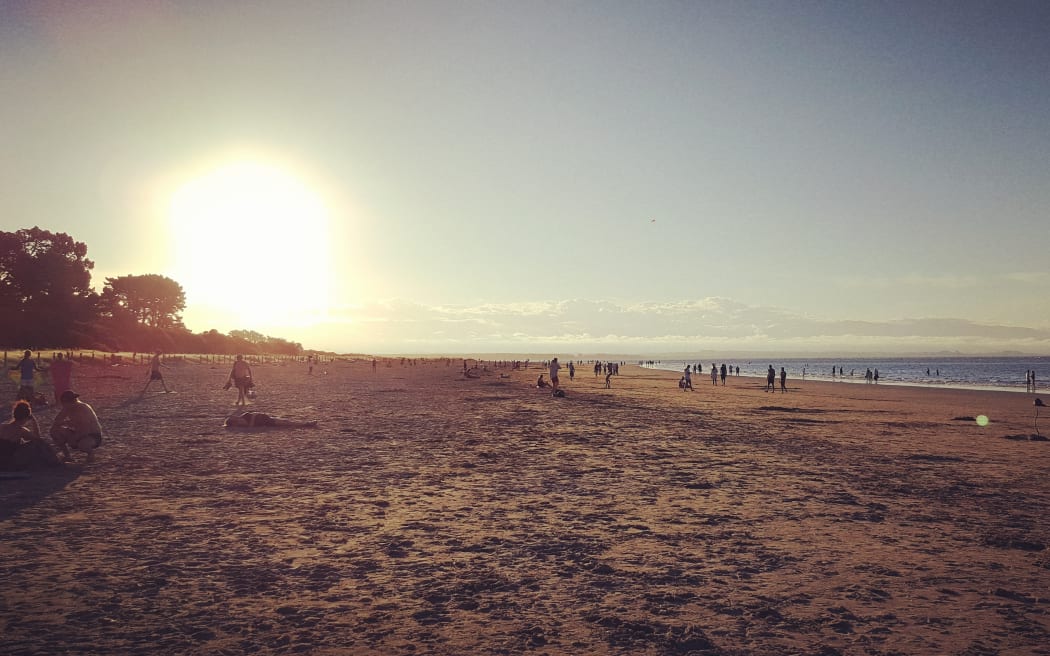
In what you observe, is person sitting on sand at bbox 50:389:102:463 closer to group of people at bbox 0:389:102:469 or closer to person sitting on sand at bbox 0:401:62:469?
group of people at bbox 0:389:102:469

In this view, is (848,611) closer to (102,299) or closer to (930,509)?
(930,509)

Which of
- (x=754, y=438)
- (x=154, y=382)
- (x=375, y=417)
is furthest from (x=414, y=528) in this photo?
(x=154, y=382)

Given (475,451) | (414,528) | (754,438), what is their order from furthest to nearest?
(754,438), (475,451), (414,528)

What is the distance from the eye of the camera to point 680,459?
1520cm

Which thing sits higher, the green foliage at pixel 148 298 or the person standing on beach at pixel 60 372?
the green foliage at pixel 148 298

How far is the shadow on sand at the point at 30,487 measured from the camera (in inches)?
370

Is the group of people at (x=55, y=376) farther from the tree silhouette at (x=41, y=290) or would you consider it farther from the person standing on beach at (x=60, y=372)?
the tree silhouette at (x=41, y=290)

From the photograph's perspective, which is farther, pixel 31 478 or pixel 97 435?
pixel 97 435

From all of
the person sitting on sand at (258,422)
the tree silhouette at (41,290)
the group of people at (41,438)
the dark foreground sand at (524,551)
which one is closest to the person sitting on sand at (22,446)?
the group of people at (41,438)

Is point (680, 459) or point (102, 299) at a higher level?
point (102, 299)

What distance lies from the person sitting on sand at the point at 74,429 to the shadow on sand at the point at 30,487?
848mm

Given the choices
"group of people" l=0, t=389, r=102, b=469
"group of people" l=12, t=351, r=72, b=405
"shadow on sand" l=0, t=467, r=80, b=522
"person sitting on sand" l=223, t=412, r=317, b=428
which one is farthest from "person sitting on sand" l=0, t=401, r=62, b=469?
"group of people" l=12, t=351, r=72, b=405

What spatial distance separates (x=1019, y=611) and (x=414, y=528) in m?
6.90

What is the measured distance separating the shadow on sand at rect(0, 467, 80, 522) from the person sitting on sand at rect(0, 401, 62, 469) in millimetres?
221
